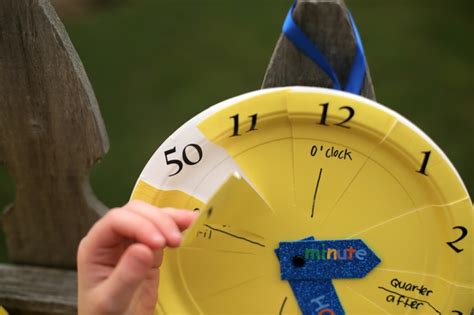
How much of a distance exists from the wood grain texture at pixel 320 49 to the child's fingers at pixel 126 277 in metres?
0.40

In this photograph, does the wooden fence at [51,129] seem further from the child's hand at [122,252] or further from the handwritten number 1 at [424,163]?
the child's hand at [122,252]

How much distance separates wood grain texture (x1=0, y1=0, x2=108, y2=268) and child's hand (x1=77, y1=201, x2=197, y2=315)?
31 centimetres

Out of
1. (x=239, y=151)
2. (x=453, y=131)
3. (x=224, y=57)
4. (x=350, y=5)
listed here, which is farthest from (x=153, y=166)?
(x=350, y=5)

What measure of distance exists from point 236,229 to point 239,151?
0.12 meters

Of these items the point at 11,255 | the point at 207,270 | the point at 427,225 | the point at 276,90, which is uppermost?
the point at 276,90

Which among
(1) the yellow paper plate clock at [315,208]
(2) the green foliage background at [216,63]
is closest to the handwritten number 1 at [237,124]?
(1) the yellow paper plate clock at [315,208]

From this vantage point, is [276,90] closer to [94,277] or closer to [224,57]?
[94,277]

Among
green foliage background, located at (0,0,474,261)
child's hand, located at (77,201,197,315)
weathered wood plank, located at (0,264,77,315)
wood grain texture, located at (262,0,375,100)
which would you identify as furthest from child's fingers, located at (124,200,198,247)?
green foliage background, located at (0,0,474,261)

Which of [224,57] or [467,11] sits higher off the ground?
[467,11]

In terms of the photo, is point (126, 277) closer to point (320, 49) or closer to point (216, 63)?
point (320, 49)

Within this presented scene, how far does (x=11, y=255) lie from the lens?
1.27 m

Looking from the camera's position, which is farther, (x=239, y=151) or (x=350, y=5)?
(x=350, y=5)

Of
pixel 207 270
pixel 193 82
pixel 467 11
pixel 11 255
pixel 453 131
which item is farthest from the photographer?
pixel 467 11

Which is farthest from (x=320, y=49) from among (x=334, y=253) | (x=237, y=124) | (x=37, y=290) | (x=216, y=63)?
(x=216, y=63)
